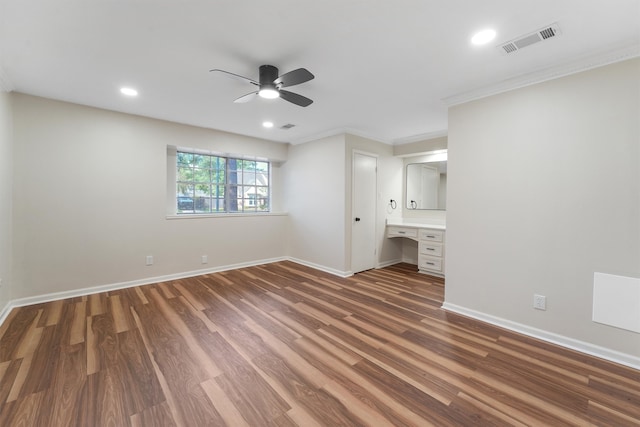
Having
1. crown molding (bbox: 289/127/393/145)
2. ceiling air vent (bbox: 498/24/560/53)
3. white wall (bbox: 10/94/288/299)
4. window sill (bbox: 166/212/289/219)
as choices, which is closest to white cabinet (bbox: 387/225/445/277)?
crown molding (bbox: 289/127/393/145)

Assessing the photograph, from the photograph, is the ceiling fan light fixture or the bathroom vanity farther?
the bathroom vanity

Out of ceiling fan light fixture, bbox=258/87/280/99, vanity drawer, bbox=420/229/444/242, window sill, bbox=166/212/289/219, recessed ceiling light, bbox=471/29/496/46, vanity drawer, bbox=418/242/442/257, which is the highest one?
recessed ceiling light, bbox=471/29/496/46

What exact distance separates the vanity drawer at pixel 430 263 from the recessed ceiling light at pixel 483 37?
332cm

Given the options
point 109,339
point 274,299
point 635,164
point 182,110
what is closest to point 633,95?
point 635,164

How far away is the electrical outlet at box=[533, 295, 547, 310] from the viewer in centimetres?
246

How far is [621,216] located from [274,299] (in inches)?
135

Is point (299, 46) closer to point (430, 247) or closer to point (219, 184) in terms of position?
point (219, 184)

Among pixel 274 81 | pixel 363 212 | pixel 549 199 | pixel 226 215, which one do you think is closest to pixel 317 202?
pixel 363 212

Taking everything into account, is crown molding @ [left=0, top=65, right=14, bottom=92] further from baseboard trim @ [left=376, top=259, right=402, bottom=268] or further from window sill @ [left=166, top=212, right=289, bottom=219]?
baseboard trim @ [left=376, top=259, right=402, bottom=268]

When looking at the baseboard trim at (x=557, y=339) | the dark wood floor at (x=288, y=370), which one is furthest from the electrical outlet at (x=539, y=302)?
the dark wood floor at (x=288, y=370)

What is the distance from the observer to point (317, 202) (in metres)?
4.91

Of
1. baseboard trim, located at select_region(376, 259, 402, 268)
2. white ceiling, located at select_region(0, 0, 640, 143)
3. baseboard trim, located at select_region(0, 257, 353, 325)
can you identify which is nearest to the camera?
white ceiling, located at select_region(0, 0, 640, 143)

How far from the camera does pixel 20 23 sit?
185 cm

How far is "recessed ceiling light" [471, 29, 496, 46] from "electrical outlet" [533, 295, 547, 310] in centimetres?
229
